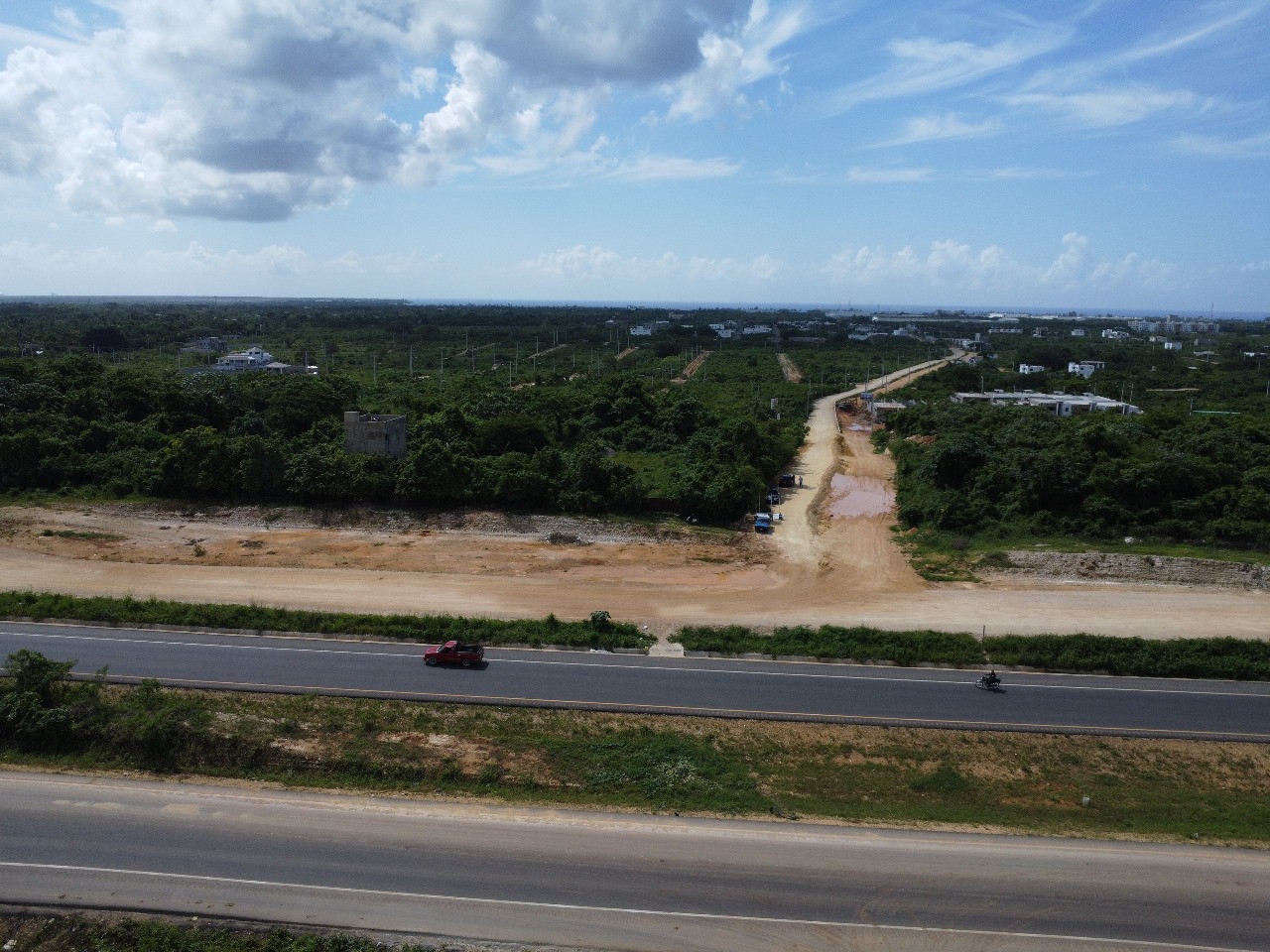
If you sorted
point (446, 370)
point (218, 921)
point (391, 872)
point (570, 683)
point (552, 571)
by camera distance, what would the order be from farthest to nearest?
1. point (446, 370)
2. point (552, 571)
3. point (570, 683)
4. point (391, 872)
5. point (218, 921)

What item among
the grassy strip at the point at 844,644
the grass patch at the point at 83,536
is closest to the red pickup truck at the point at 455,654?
the grassy strip at the point at 844,644

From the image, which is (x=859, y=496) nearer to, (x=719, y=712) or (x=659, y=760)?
(x=719, y=712)

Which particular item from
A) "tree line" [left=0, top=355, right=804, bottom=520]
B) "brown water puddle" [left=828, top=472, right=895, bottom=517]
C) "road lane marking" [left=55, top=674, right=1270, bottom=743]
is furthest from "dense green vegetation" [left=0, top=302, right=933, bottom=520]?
"road lane marking" [left=55, top=674, right=1270, bottom=743]

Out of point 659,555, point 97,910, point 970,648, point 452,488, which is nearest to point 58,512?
point 452,488

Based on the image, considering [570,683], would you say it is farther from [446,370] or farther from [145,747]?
[446,370]

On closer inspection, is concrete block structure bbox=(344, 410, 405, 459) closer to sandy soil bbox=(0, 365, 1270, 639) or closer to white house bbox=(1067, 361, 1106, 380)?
sandy soil bbox=(0, 365, 1270, 639)

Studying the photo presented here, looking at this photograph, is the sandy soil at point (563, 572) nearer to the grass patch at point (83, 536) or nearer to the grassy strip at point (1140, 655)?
the grass patch at point (83, 536)
